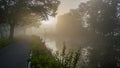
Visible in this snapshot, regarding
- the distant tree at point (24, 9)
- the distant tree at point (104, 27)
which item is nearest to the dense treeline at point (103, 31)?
the distant tree at point (104, 27)

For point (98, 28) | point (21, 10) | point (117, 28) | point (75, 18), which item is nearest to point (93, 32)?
point (98, 28)

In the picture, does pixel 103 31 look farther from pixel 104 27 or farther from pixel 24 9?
pixel 24 9

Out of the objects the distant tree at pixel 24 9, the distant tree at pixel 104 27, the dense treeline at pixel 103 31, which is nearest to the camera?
the dense treeline at pixel 103 31

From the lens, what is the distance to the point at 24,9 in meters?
42.3

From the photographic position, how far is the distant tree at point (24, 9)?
Answer: 41.8m

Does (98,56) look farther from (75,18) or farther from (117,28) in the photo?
(75,18)

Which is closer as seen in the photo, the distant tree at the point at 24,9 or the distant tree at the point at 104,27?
the distant tree at the point at 104,27

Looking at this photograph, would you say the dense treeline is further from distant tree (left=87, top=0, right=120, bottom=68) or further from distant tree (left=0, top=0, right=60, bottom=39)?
distant tree (left=0, top=0, right=60, bottom=39)

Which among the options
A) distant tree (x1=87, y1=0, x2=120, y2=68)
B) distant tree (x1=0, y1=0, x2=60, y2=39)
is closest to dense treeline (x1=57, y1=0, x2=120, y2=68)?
distant tree (x1=87, y1=0, x2=120, y2=68)

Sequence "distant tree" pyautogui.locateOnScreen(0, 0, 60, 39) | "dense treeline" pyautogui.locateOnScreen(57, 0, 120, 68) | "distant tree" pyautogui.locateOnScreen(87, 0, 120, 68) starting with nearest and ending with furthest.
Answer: "dense treeline" pyautogui.locateOnScreen(57, 0, 120, 68) → "distant tree" pyautogui.locateOnScreen(87, 0, 120, 68) → "distant tree" pyautogui.locateOnScreen(0, 0, 60, 39)

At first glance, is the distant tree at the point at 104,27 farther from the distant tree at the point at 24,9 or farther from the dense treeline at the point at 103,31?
the distant tree at the point at 24,9

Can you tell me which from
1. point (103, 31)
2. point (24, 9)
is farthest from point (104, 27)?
point (24, 9)

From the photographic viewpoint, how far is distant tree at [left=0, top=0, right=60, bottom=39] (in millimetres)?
41812

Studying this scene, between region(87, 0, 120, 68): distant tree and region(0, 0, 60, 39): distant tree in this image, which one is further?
region(0, 0, 60, 39): distant tree
